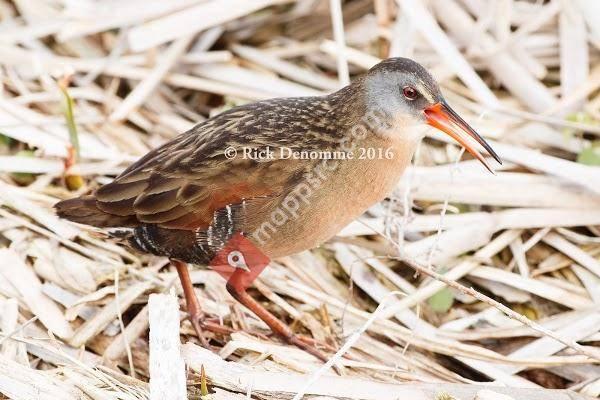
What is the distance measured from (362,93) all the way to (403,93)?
0.18 m

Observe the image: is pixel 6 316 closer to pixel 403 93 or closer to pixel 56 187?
pixel 56 187

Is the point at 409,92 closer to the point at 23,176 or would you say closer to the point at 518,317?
the point at 518,317

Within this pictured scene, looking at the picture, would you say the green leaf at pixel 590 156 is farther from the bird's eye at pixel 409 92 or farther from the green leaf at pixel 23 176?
the green leaf at pixel 23 176

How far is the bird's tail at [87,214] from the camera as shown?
12.2 ft

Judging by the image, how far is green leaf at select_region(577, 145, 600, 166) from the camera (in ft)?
14.0

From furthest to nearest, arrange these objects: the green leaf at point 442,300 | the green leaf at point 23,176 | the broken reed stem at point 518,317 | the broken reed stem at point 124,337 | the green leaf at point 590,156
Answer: the green leaf at point 23,176
the green leaf at point 590,156
the green leaf at point 442,300
the broken reed stem at point 124,337
the broken reed stem at point 518,317

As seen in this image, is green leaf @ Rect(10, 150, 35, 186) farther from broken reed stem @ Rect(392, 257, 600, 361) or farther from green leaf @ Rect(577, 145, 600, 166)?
green leaf @ Rect(577, 145, 600, 166)

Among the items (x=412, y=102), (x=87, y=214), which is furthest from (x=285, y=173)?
(x=87, y=214)

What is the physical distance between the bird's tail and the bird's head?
105 centimetres

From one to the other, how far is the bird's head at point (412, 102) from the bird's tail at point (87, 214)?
1.05 m

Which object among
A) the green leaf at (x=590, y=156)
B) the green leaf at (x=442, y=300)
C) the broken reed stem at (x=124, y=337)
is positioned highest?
the green leaf at (x=590, y=156)

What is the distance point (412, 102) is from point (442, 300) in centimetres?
91

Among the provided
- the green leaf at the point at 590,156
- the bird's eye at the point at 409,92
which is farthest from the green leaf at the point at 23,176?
the green leaf at the point at 590,156

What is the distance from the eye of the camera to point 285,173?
11.6ft
